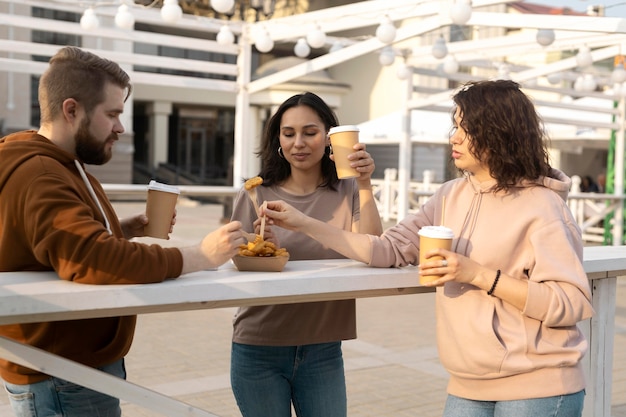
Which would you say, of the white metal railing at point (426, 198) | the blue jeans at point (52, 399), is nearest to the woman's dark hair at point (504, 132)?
the blue jeans at point (52, 399)

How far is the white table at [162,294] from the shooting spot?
5.61ft

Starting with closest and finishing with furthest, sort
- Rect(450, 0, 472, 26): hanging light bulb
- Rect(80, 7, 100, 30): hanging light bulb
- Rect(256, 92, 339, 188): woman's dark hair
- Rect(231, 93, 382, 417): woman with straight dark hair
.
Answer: Rect(231, 93, 382, 417): woman with straight dark hair, Rect(256, 92, 339, 188): woman's dark hair, Rect(450, 0, 472, 26): hanging light bulb, Rect(80, 7, 100, 30): hanging light bulb

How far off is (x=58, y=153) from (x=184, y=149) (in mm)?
30964

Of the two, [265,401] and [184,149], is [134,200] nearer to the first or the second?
[184,149]

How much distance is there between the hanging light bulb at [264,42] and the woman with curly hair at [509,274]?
6.77 meters

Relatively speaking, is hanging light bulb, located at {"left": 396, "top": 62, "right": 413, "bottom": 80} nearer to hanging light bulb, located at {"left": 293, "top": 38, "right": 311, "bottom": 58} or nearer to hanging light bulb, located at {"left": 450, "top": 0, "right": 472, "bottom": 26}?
hanging light bulb, located at {"left": 293, "top": 38, "right": 311, "bottom": 58}

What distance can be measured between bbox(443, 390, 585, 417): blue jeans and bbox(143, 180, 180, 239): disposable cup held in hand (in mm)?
1042

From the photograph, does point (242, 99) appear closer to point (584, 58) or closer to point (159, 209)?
point (584, 58)

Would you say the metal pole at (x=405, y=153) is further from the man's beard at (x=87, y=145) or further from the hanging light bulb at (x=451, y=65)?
the man's beard at (x=87, y=145)

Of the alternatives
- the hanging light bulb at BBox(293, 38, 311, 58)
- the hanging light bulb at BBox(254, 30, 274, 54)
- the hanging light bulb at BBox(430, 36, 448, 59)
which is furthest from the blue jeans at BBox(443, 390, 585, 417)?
the hanging light bulb at BBox(293, 38, 311, 58)

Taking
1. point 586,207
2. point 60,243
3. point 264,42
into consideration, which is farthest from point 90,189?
point 586,207

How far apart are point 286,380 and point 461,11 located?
16.3 feet

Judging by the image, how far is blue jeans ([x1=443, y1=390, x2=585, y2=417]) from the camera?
2053mm

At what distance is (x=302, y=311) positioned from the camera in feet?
8.43
